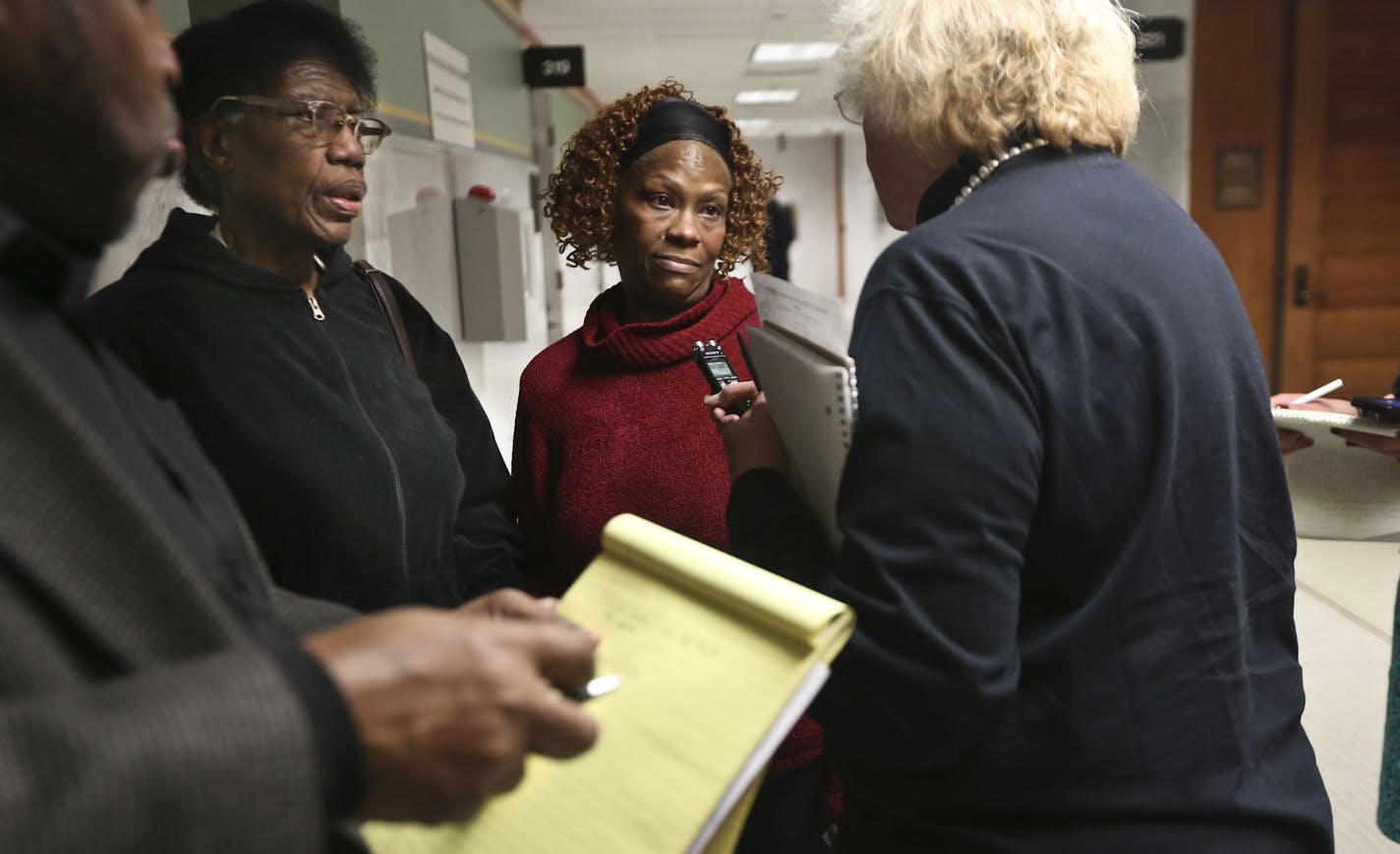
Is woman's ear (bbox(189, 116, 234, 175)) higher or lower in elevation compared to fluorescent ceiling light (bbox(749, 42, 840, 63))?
lower

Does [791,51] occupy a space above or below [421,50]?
above

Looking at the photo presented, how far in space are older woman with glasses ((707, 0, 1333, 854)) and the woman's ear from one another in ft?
2.85

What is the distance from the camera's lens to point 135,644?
50cm

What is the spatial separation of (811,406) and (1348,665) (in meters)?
2.84

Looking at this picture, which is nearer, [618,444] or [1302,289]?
[618,444]

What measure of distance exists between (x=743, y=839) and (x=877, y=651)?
0.75m

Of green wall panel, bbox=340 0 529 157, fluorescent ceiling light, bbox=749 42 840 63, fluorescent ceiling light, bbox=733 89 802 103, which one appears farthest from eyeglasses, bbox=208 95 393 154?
fluorescent ceiling light, bbox=733 89 802 103

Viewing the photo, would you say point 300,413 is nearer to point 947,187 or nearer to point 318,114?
point 318,114

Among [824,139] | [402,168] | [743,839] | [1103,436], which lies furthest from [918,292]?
[824,139]

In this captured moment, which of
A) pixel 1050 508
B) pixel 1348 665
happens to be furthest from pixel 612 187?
pixel 1348 665

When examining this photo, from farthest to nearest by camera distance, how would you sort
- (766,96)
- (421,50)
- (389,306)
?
(766,96), (421,50), (389,306)

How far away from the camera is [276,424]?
1.23 meters

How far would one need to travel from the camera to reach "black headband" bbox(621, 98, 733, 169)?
1724 mm

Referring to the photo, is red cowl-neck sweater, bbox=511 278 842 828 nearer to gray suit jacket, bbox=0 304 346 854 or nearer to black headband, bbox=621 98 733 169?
black headband, bbox=621 98 733 169
